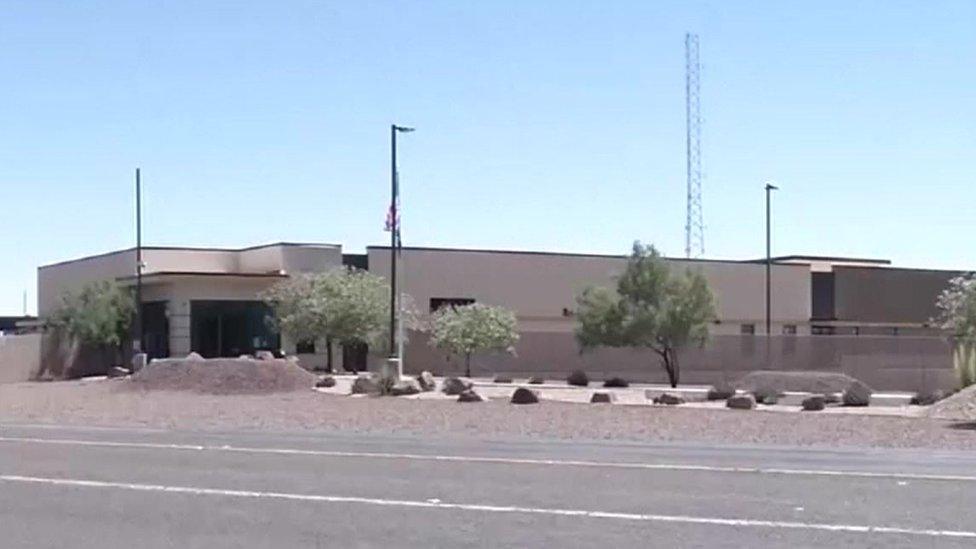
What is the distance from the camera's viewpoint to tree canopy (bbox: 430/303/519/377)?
200 ft

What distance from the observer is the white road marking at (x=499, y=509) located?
13.8 m

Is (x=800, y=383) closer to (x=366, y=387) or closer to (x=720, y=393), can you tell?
(x=720, y=393)

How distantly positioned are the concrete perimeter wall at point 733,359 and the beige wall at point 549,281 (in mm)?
3727

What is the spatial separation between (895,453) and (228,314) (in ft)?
156

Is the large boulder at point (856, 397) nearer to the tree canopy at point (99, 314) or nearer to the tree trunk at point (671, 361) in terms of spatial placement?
the tree trunk at point (671, 361)

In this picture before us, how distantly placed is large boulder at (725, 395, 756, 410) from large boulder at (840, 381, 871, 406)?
9.95ft

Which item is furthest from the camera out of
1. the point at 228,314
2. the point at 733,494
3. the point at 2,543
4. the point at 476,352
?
the point at 228,314

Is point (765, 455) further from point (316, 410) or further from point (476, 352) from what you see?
point (476, 352)

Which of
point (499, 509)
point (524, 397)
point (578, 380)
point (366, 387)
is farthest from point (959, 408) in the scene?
point (578, 380)

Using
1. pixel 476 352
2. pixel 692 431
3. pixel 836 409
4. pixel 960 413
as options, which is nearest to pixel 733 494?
pixel 692 431

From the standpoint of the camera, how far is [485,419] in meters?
34.0

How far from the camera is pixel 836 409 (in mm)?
38406

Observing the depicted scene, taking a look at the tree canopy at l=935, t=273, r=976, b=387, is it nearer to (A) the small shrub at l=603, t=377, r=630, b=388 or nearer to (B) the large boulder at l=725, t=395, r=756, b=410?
(B) the large boulder at l=725, t=395, r=756, b=410

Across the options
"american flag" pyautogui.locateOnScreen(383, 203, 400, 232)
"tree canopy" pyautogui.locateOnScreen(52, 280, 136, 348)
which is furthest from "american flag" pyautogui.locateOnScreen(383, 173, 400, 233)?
"tree canopy" pyautogui.locateOnScreen(52, 280, 136, 348)
